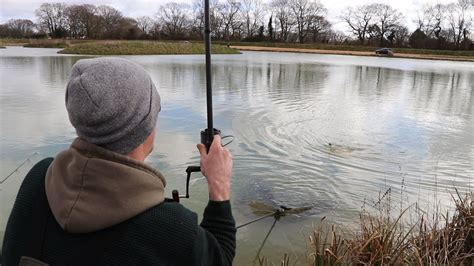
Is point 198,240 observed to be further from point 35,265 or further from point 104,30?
point 104,30

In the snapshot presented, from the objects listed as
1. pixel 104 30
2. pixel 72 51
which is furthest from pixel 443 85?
pixel 104 30

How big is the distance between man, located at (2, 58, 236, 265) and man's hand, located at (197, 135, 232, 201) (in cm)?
19

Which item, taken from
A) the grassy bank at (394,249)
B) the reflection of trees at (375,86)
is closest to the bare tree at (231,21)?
the reflection of trees at (375,86)

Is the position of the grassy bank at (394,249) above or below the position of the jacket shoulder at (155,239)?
below

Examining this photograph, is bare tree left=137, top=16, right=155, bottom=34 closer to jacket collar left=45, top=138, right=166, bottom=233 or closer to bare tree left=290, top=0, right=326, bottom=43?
bare tree left=290, top=0, right=326, bottom=43

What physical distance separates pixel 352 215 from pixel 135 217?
3833 millimetres

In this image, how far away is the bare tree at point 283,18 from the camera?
7138 centimetres

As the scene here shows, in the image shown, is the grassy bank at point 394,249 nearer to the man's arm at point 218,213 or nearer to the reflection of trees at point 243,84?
the man's arm at point 218,213

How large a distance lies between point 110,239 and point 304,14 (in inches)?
2924

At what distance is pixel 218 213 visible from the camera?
1.36 meters

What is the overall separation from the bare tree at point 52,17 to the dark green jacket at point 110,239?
6950cm

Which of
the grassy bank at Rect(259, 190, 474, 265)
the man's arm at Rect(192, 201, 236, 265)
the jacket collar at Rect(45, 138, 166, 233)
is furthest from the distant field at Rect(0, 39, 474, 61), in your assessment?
the jacket collar at Rect(45, 138, 166, 233)

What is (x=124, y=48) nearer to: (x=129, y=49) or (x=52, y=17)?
(x=129, y=49)

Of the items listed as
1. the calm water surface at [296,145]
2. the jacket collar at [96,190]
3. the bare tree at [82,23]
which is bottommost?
the calm water surface at [296,145]
